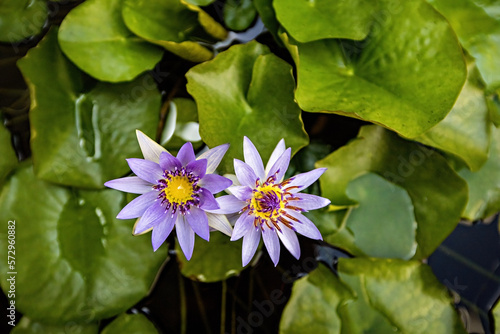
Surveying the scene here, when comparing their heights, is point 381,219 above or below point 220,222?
below

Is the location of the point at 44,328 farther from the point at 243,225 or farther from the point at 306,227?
the point at 306,227

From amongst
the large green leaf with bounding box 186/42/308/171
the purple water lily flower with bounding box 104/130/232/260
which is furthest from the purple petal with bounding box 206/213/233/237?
the large green leaf with bounding box 186/42/308/171

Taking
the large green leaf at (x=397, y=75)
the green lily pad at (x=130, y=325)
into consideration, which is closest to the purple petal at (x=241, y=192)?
the large green leaf at (x=397, y=75)

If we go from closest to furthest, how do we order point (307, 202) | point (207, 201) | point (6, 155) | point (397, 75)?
point (207, 201), point (307, 202), point (397, 75), point (6, 155)

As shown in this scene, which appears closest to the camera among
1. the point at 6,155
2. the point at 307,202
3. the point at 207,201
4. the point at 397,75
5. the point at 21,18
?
the point at 207,201

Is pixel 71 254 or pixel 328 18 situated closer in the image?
pixel 328 18

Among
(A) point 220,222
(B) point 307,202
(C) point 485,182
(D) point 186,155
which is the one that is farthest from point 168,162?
(C) point 485,182

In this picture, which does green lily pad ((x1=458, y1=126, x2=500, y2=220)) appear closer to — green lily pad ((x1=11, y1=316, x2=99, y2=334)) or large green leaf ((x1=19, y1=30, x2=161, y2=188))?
large green leaf ((x1=19, y1=30, x2=161, y2=188))
